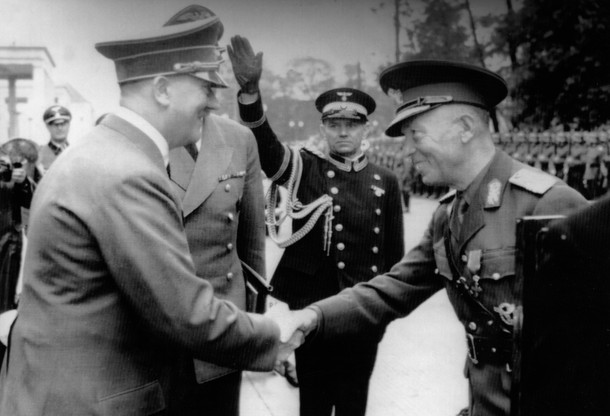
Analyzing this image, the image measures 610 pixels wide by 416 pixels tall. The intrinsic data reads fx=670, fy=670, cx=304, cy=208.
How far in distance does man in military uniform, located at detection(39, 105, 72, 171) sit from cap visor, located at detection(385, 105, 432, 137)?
5.15 m

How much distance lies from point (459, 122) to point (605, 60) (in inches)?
443

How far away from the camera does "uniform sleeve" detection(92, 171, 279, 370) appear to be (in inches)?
65.0

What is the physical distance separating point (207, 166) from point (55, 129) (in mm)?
4710

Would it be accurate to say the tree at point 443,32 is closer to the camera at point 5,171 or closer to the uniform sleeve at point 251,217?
the camera at point 5,171

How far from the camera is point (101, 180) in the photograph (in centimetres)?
167

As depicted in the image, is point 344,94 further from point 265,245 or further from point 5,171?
point 5,171

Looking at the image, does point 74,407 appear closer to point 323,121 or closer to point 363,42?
point 323,121

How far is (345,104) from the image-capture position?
12.5ft

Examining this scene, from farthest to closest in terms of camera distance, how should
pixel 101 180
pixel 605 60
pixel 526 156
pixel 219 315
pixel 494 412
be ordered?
1. pixel 526 156
2. pixel 605 60
3. pixel 494 412
4. pixel 219 315
5. pixel 101 180

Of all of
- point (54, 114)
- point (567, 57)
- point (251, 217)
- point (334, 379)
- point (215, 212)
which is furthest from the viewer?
point (567, 57)

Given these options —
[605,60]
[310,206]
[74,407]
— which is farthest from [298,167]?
[605,60]

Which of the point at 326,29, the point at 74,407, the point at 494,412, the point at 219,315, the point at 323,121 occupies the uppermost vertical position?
the point at 326,29

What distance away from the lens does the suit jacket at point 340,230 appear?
3.60 m

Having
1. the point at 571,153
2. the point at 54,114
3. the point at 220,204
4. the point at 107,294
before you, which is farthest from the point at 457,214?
the point at 571,153
